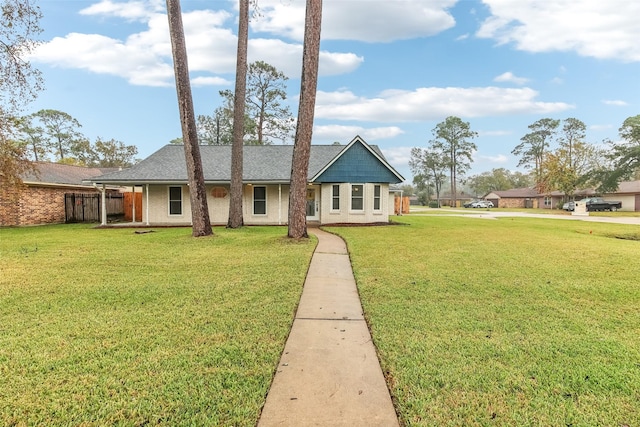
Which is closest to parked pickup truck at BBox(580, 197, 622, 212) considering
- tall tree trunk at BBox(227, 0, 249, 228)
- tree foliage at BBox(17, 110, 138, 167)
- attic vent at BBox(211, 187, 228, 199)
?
attic vent at BBox(211, 187, 228, 199)

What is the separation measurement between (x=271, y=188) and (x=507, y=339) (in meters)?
15.8

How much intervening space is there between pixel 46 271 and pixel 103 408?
18.8 feet

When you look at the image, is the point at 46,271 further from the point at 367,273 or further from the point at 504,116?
the point at 504,116

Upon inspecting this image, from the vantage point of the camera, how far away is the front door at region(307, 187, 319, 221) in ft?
62.9

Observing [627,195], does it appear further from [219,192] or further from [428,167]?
[219,192]

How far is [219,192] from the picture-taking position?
18000 mm

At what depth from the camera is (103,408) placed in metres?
2.32

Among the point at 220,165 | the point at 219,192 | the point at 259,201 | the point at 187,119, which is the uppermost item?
the point at 187,119

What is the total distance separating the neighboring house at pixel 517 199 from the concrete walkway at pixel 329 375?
67.8 m

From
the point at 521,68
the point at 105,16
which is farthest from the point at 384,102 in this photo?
the point at 105,16

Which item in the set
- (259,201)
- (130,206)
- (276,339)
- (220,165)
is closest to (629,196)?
(259,201)

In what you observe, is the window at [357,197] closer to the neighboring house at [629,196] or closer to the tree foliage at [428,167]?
the neighboring house at [629,196]

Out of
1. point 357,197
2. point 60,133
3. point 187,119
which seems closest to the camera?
point 187,119

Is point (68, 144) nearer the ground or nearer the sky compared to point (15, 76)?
nearer the sky
